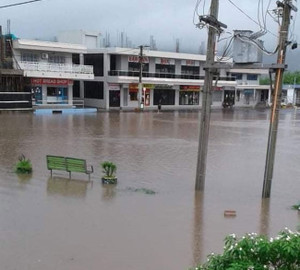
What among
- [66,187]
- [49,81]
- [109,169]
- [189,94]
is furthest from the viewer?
[189,94]

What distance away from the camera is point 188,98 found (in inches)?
2299

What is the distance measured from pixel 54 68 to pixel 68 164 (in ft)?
103

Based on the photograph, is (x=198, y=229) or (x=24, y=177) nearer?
(x=198, y=229)

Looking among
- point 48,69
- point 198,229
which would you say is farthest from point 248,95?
point 198,229

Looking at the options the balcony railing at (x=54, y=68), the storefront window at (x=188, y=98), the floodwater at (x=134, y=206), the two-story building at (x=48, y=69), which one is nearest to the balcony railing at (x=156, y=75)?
the storefront window at (x=188, y=98)

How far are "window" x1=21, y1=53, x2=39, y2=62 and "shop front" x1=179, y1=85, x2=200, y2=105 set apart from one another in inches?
782

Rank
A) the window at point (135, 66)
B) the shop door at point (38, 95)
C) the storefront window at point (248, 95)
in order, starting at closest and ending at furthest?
1. the shop door at point (38, 95)
2. the window at point (135, 66)
3. the storefront window at point (248, 95)

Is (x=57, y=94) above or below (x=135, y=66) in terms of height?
below

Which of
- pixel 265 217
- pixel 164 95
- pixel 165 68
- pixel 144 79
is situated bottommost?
pixel 265 217

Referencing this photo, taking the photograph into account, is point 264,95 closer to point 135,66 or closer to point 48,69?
point 135,66

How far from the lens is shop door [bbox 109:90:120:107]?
49.6 metres

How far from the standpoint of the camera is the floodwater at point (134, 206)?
7.77 meters

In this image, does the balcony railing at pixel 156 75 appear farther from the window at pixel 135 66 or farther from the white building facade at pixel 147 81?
the window at pixel 135 66

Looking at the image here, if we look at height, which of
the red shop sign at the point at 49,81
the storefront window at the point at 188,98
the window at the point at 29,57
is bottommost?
the storefront window at the point at 188,98
